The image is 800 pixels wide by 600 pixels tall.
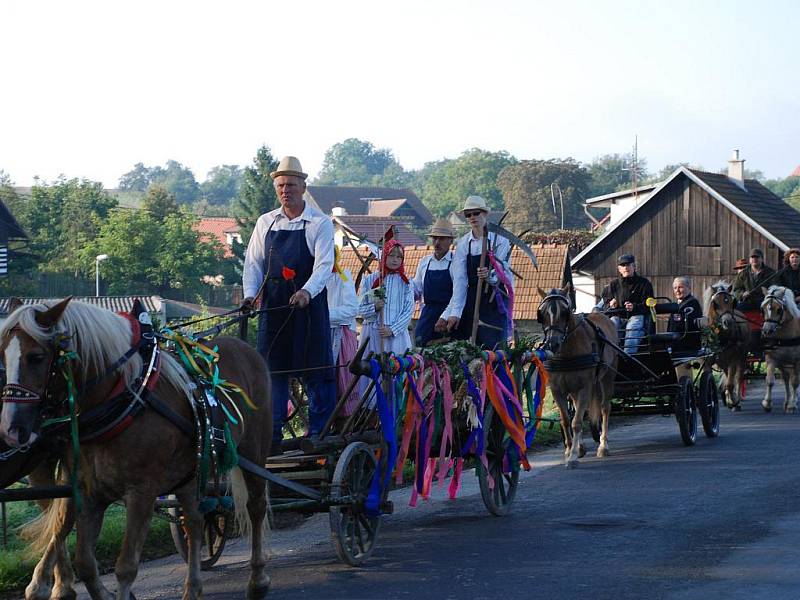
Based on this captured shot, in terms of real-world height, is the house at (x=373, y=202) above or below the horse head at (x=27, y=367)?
above

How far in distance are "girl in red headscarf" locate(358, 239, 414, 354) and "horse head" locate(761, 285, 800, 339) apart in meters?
8.24

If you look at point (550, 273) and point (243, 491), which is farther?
point (550, 273)

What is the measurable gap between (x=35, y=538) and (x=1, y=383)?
1252 millimetres

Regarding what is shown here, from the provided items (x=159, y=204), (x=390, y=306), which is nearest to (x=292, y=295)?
(x=390, y=306)

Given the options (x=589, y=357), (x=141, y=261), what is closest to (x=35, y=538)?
(x=589, y=357)

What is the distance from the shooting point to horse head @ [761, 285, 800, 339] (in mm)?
16391

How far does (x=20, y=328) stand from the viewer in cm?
541

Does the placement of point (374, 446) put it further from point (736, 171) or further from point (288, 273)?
point (736, 171)

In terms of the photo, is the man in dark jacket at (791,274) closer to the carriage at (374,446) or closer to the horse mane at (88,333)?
the carriage at (374,446)

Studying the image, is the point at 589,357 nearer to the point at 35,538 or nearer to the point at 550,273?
the point at 35,538

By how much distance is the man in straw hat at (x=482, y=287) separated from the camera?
10.1m

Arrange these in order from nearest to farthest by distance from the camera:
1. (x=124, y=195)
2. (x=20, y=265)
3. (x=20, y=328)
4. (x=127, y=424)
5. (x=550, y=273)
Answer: (x=20, y=328)
(x=127, y=424)
(x=550, y=273)
(x=20, y=265)
(x=124, y=195)

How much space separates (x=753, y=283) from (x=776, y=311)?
1673mm

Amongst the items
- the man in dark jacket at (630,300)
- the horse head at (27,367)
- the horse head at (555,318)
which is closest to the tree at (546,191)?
the man in dark jacket at (630,300)
